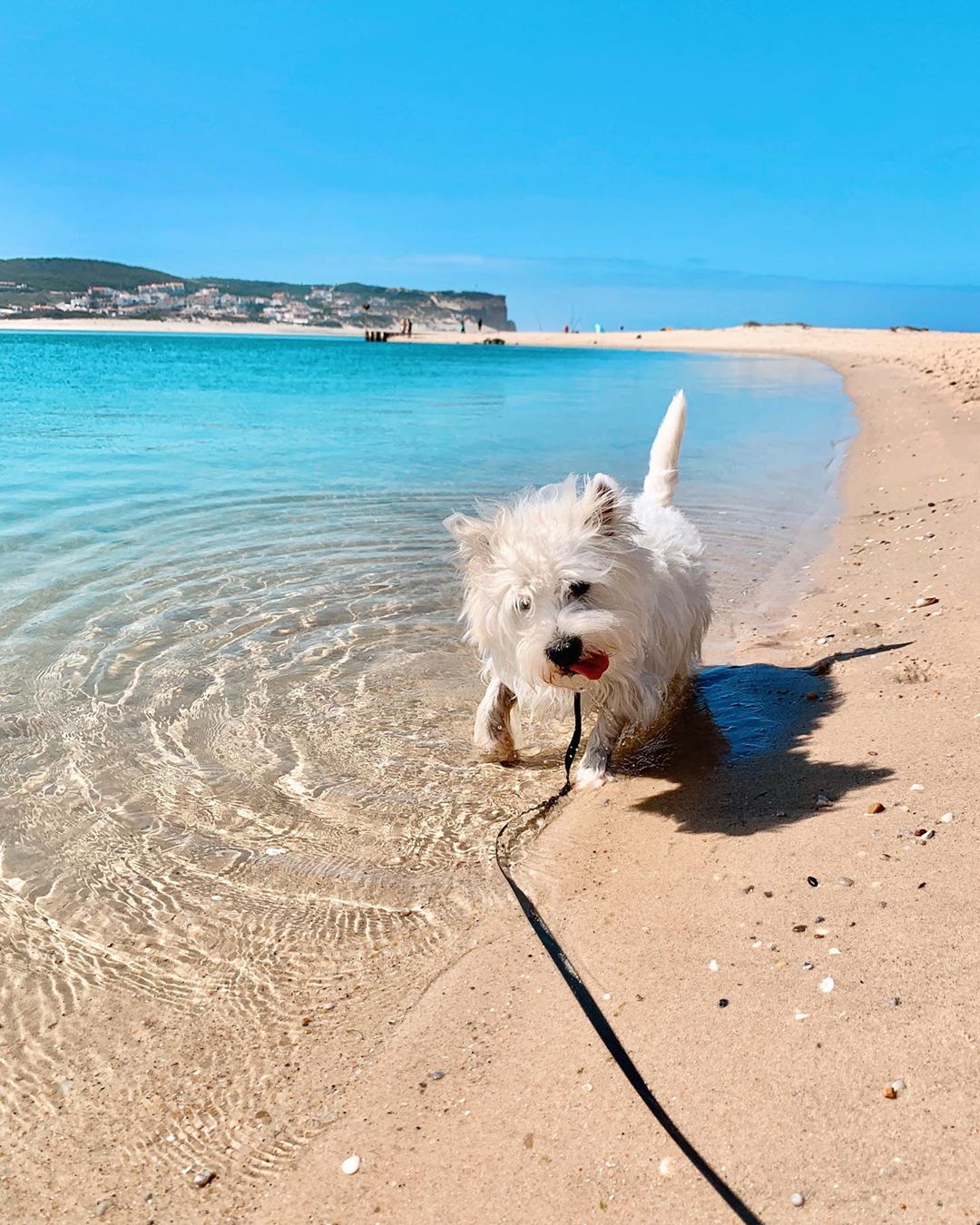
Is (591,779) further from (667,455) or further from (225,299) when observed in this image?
(225,299)

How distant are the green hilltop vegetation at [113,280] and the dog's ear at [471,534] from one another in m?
123

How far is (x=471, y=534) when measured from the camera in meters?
3.27

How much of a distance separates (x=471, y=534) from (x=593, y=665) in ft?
2.11

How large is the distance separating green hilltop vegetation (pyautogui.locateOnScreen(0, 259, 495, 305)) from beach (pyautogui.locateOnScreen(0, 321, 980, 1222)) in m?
124

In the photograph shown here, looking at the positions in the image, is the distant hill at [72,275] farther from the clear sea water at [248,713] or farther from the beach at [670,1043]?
the beach at [670,1043]

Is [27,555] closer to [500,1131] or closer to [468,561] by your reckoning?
[468,561]

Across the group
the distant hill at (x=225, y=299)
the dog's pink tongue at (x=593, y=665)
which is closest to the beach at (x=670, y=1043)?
the dog's pink tongue at (x=593, y=665)

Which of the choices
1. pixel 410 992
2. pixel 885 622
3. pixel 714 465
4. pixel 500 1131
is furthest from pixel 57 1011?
pixel 714 465

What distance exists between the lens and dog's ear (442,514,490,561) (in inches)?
128

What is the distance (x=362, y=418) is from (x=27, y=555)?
1298 centimetres

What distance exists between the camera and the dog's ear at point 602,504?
325cm

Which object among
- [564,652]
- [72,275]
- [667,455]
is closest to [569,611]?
[564,652]

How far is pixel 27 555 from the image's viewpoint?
7.09m

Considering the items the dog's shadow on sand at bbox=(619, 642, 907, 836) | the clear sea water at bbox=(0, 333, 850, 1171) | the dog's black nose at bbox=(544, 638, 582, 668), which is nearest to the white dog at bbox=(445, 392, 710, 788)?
the dog's black nose at bbox=(544, 638, 582, 668)
